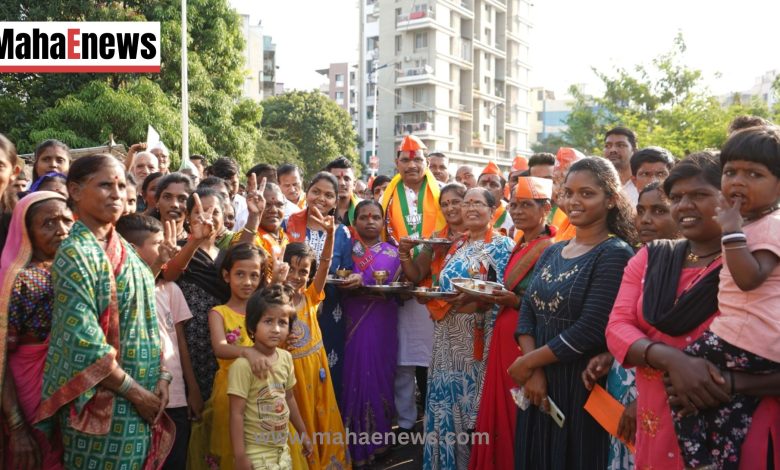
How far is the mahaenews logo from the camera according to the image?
16.5 metres

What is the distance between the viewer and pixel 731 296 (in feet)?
7.50

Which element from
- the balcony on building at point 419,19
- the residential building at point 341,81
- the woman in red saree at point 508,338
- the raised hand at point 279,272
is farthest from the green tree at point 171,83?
the residential building at point 341,81

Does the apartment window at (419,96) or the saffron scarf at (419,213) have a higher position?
the apartment window at (419,96)

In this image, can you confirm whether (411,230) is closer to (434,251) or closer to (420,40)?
(434,251)

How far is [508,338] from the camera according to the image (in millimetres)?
4324

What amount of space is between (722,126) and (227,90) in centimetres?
1550

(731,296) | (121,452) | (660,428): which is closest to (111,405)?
(121,452)

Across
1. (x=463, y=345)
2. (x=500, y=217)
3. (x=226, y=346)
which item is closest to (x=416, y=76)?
(x=500, y=217)

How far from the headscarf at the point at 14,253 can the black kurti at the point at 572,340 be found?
2551 millimetres

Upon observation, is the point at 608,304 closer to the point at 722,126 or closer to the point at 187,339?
the point at 187,339

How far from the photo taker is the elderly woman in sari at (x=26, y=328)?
120 inches

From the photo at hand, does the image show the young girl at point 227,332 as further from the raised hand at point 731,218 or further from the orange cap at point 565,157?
the orange cap at point 565,157

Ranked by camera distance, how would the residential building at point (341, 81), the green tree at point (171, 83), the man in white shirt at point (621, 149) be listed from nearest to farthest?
the man in white shirt at point (621, 149) < the green tree at point (171, 83) < the residential building at point (341, 81)

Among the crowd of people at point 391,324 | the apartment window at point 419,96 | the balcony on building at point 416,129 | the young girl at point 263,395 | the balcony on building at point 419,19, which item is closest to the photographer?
the crowd of people at point 391,324
